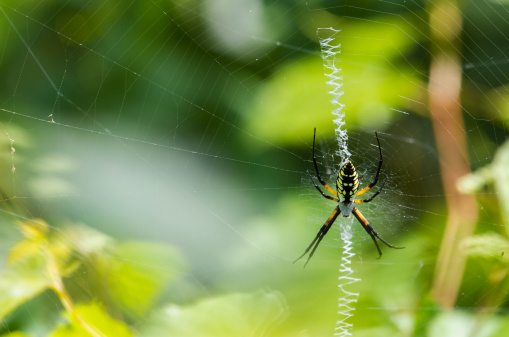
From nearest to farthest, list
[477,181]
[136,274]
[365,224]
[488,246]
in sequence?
[136,274]
[488,246]
[477,181]
[365,224]

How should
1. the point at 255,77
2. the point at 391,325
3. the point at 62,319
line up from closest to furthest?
the point at 62,319 < the point at 391,325 < the point at 255,77

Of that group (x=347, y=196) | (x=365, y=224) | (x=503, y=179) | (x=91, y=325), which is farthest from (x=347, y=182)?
(x=91, y=325)

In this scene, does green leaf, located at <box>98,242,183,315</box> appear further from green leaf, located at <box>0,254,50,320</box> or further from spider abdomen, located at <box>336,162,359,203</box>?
spider abdomen, located at <box>336,162,359,203</box>

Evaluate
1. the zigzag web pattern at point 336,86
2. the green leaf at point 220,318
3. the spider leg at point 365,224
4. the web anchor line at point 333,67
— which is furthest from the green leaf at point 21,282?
the spider leg at point 365,224

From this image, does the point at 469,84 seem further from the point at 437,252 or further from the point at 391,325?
the point at 391,325

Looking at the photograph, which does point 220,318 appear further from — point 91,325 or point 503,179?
point 503,179

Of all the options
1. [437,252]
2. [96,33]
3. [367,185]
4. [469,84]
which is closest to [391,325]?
[437,252]
